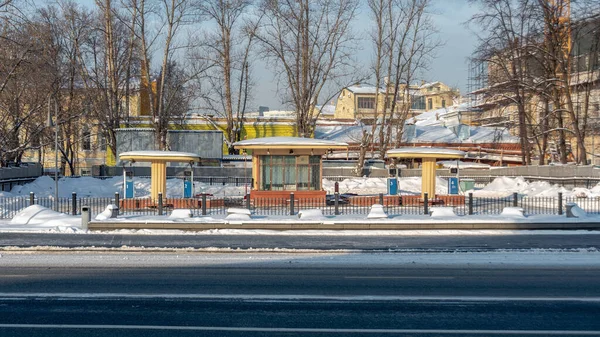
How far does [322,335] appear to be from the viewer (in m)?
9.07

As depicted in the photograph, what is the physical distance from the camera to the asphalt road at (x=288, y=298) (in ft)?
31.4

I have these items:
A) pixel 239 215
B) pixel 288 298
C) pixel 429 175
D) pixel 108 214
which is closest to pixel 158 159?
pixel 108 214

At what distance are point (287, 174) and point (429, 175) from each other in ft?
25.3

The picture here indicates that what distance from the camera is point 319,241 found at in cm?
2183

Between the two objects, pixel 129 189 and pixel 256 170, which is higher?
pixel 256 170

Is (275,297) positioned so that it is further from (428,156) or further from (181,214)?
(428,156)

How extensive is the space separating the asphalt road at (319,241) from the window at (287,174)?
11661 millimetres

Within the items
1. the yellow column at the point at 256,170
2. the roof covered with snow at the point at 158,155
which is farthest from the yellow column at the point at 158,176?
the yellow column at the point at 256,170

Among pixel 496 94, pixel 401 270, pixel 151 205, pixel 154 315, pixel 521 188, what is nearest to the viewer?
pixel 154 315

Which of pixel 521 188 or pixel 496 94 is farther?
pixel 496 94

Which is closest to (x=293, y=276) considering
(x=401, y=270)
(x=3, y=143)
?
(x=401, y=270)

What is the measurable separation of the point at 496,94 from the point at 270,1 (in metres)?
19.2

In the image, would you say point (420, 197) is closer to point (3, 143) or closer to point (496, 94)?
point (496, 94)

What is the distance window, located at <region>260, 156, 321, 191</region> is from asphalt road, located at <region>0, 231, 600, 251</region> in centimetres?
→ 1166
